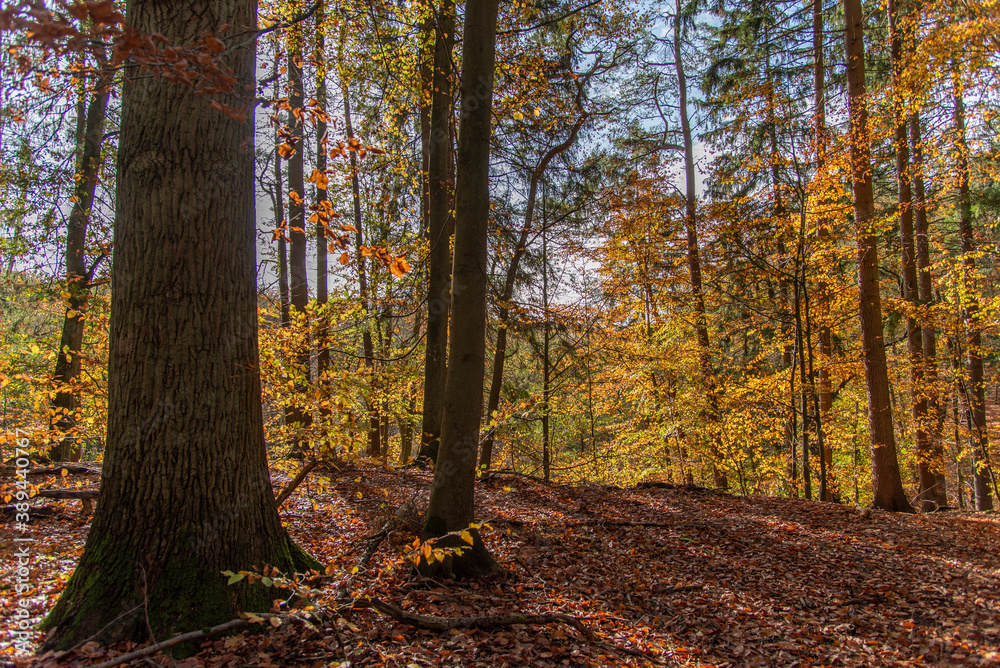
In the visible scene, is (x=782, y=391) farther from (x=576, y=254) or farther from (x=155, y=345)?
(x=155, y=345)

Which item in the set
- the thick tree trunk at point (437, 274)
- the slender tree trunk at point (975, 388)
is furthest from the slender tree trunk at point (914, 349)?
the thick tree trunk at point (437, 274)

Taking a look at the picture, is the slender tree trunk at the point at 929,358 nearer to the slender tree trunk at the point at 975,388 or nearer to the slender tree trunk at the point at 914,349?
the slender tree trunk at the point at 914,349

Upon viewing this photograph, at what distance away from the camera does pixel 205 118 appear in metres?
2.58

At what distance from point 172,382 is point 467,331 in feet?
6.44

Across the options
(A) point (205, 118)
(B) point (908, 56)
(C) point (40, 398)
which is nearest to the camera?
(A) point (205, 118)

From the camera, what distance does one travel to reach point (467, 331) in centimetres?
380

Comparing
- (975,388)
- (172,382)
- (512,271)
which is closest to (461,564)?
(172,382)

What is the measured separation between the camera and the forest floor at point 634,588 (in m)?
2.77

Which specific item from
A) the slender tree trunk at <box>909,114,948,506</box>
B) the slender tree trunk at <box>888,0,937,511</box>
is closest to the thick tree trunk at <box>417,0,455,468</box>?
the slender tree trunk at <box>888,0,937,511</box>

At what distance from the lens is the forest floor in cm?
277

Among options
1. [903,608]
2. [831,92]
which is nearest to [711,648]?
[903,608]

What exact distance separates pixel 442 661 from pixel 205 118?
318 cm

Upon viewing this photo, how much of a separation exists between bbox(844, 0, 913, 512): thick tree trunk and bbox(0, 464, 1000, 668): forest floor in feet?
3.22

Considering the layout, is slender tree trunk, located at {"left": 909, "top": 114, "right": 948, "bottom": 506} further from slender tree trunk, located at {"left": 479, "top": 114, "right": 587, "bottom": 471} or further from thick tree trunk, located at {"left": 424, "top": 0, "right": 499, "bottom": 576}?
thick tree trunk, located at {"left": 424, "top": 0, "right": 499, "bottom": 576}
